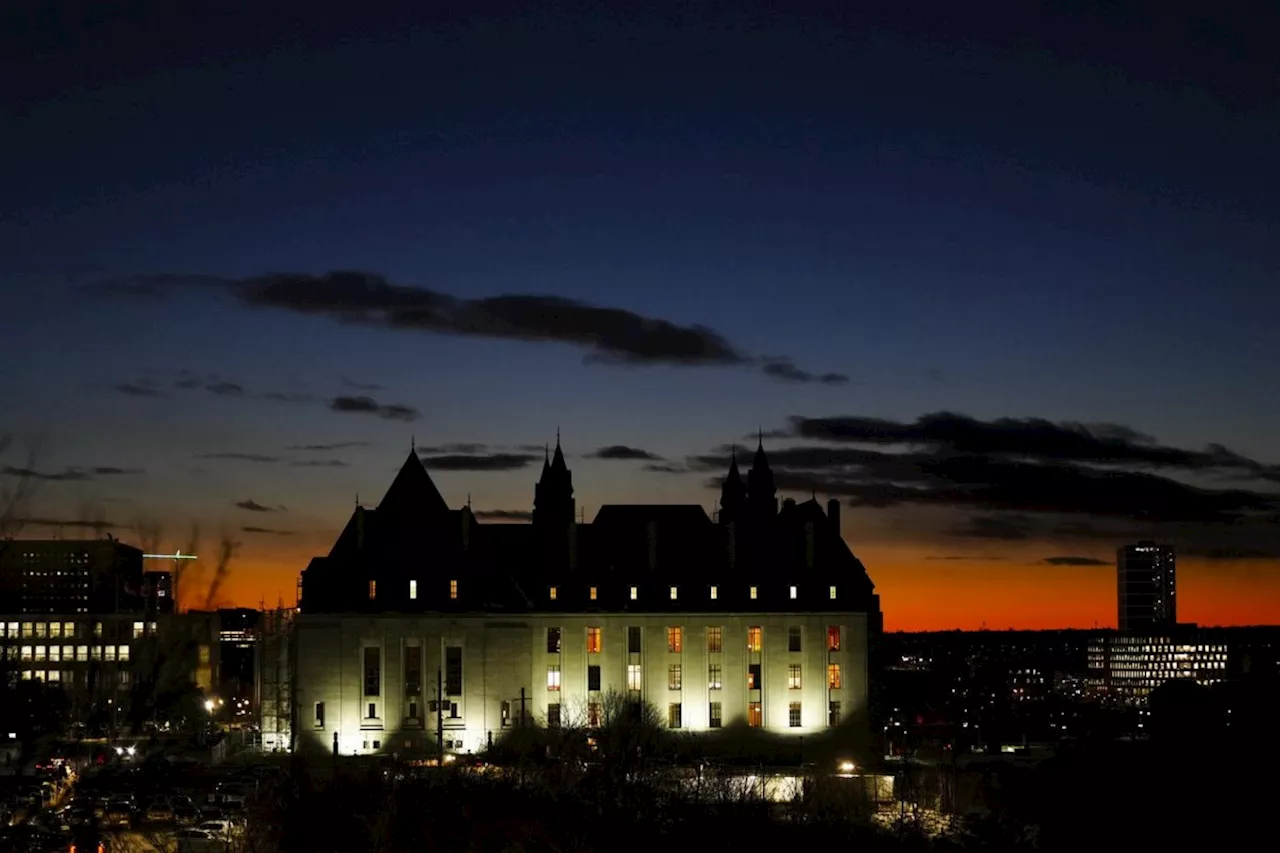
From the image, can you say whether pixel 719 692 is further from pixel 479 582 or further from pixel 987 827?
pixel 987 827

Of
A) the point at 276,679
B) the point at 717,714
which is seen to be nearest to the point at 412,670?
the point at 276,679

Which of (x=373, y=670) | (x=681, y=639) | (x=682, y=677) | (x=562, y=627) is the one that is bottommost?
(x=682, y=677)

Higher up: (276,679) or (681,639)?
(681,639)

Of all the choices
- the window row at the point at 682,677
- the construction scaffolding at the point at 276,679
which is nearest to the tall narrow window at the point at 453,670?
the window row at the point at 682,677

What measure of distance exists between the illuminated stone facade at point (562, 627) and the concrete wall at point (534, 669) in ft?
0.30

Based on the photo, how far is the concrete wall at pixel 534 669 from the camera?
9981cm

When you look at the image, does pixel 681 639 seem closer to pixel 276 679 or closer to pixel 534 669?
pixel 534 669

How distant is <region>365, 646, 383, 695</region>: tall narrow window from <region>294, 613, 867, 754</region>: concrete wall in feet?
1.01

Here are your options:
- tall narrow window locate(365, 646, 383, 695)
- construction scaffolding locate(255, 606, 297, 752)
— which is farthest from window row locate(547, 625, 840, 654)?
construction scaffolding locate(255, 606, 297, 752)

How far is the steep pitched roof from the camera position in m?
106

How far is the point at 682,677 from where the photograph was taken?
103 meters

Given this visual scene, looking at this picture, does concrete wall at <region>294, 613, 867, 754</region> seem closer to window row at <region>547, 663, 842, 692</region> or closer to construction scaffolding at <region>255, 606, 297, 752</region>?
window row at <region>547, 663, 842, 692</region>

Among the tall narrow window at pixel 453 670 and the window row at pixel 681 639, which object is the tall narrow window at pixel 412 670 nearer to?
the tall narrow window at pixel 453 670

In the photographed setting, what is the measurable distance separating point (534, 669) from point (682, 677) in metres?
→ 9.53
